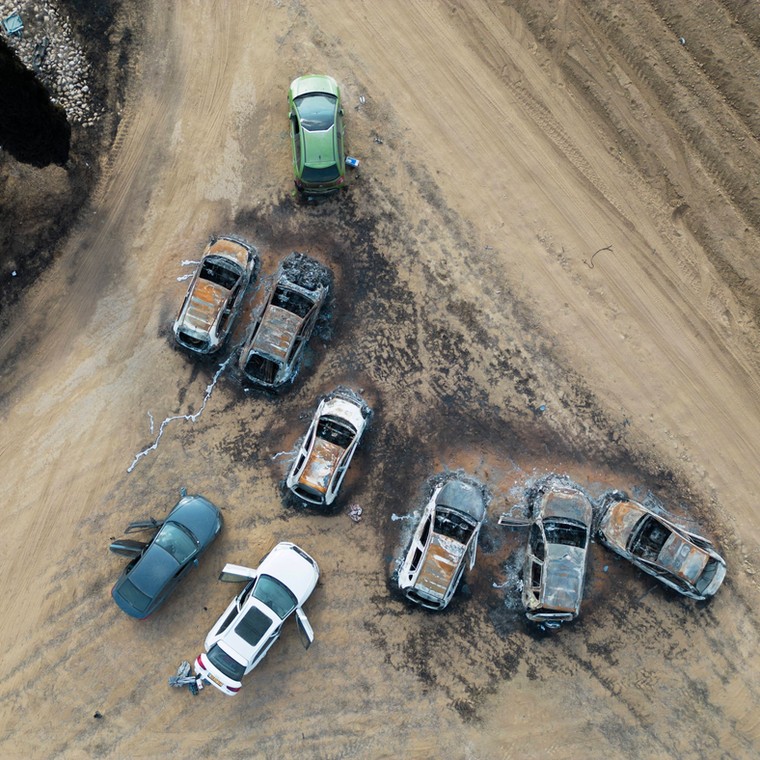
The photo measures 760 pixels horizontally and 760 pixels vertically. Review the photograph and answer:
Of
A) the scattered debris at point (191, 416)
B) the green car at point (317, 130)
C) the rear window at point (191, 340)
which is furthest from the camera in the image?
the scattered debris at point (191, 416)

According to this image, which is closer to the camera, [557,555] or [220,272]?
[557,555]

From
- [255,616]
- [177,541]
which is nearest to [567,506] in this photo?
[255,616]

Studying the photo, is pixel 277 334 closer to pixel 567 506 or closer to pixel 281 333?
pixel 281 333

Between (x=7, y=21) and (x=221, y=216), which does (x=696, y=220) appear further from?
(x=7, y=21)

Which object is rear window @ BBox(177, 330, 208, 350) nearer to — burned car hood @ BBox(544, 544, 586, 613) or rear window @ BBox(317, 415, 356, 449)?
rear window @ BBox(317, 415, 356, 449)

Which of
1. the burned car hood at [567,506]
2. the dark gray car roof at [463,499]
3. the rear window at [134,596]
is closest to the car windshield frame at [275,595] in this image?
the rear window at [134,596]

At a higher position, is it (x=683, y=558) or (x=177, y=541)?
(x=177, y=541)

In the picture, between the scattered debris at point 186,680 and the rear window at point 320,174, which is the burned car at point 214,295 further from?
the scattered debris at point 186,680

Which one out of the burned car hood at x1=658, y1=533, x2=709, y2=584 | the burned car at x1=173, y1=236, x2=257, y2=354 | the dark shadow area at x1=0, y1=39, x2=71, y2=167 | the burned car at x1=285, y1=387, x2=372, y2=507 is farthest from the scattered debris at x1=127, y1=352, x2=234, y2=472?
the burned car hood at x1=658, y1=533, x2=709, y2=584

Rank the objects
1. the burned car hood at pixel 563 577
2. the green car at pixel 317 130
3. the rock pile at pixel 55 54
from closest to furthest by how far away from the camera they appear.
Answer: the burned car hood at pixel 563 577, the green car at pixel 317 130, the rock pile at pixel 55 54
